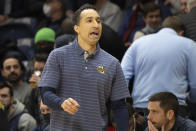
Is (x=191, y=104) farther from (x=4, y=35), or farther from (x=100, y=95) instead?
(x=4, y=35)

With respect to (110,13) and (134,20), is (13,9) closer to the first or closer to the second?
(110,13)


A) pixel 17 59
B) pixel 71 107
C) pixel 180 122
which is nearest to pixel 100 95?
pixel 71 107

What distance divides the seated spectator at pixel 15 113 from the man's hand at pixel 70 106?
331 centimetres

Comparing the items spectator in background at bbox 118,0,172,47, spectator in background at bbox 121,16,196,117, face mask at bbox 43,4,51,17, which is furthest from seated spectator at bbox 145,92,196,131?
face mask at bbox 43,4,51,17

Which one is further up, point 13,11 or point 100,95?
point 13,11

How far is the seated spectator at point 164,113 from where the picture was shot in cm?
525

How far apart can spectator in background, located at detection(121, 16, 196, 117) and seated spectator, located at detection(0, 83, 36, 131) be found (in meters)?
1.83

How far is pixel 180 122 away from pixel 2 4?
18.9ft

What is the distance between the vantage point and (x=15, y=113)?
7.03m

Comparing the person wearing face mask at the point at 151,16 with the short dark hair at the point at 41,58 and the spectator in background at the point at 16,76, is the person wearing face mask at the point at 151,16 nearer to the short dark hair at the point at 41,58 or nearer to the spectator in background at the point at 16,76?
the short dark hair at the point at 41,58

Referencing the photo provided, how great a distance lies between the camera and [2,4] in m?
10.0

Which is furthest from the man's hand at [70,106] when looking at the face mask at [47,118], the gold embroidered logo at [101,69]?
the face mask at [47,118]

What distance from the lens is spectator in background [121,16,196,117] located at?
548cm

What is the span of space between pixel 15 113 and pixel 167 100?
255 centimetres
